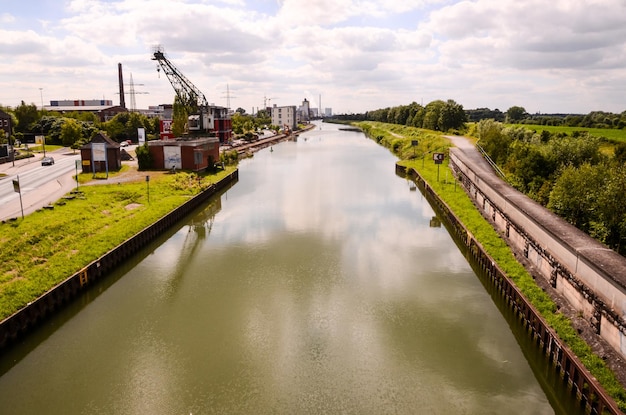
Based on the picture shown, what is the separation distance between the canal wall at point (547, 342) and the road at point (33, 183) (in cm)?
2500

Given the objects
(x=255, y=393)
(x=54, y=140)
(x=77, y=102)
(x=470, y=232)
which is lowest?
(x=255, y=393)

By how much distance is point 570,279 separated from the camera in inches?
608

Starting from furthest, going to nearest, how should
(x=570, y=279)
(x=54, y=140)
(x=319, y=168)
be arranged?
(x=54, y=140) → (x=319, y=168) → (x=570, y=279)

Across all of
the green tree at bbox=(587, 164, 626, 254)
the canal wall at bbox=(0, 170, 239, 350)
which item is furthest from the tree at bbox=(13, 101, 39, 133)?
the green tree at bbox=(587, 164, 626, 254)

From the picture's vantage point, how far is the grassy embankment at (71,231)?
17.2 metres

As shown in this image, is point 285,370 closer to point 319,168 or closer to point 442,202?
point 442,202

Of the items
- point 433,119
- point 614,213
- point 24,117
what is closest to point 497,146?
point 614,213

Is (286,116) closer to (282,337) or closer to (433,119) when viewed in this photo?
(433,119)

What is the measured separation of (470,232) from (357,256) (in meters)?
6.92

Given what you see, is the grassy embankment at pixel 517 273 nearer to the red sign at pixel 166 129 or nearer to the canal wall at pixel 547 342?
the canal wall at pixel 547 342

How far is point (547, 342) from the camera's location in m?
14.2

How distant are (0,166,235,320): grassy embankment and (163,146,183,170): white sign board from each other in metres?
8.20

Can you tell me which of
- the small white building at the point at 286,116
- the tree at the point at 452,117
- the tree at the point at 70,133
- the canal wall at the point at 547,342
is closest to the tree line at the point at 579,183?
the canal wall at the point at 547,342

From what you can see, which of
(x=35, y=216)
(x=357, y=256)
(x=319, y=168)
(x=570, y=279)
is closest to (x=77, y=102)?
(x=319, y=168)
